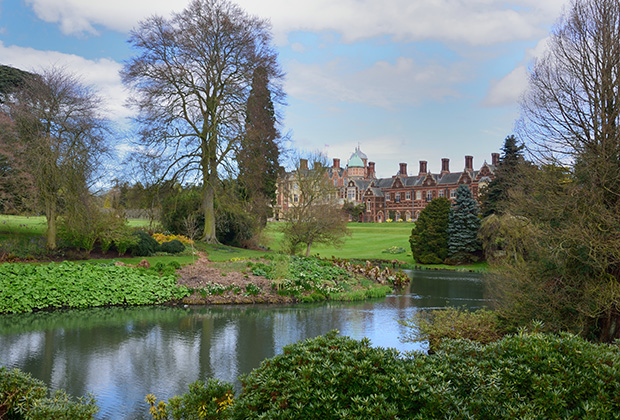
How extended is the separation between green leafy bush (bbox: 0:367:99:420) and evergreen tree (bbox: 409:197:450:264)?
113ft

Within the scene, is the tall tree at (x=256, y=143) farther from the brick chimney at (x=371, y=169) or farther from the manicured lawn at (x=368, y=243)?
the brick chimney at (x=371, y=169)

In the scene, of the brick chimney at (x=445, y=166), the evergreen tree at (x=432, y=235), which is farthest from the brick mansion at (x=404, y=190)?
the evergreen tree at (x=432, y=235)

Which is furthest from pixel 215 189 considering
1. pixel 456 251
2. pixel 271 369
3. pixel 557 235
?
pixel 271 369

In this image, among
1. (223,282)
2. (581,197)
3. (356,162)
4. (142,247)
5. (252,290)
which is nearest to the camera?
(581,197)

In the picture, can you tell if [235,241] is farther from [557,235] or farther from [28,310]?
[557,235]

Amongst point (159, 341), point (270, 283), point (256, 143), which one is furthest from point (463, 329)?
point (256, 143)

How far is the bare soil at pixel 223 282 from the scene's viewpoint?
17.1 metres

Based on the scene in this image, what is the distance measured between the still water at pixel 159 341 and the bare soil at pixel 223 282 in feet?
3.05

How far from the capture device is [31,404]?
569 cm

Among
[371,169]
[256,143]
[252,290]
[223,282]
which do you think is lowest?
[252,290]

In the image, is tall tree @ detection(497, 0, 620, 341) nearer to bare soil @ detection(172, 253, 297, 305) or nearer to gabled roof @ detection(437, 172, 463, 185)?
bare soil @ detection(172, 253, 297, 305)

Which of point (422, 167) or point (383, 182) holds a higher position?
point (422, 167)

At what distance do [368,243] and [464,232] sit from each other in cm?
1400

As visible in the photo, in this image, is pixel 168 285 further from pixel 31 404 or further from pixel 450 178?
pixel 450 178
